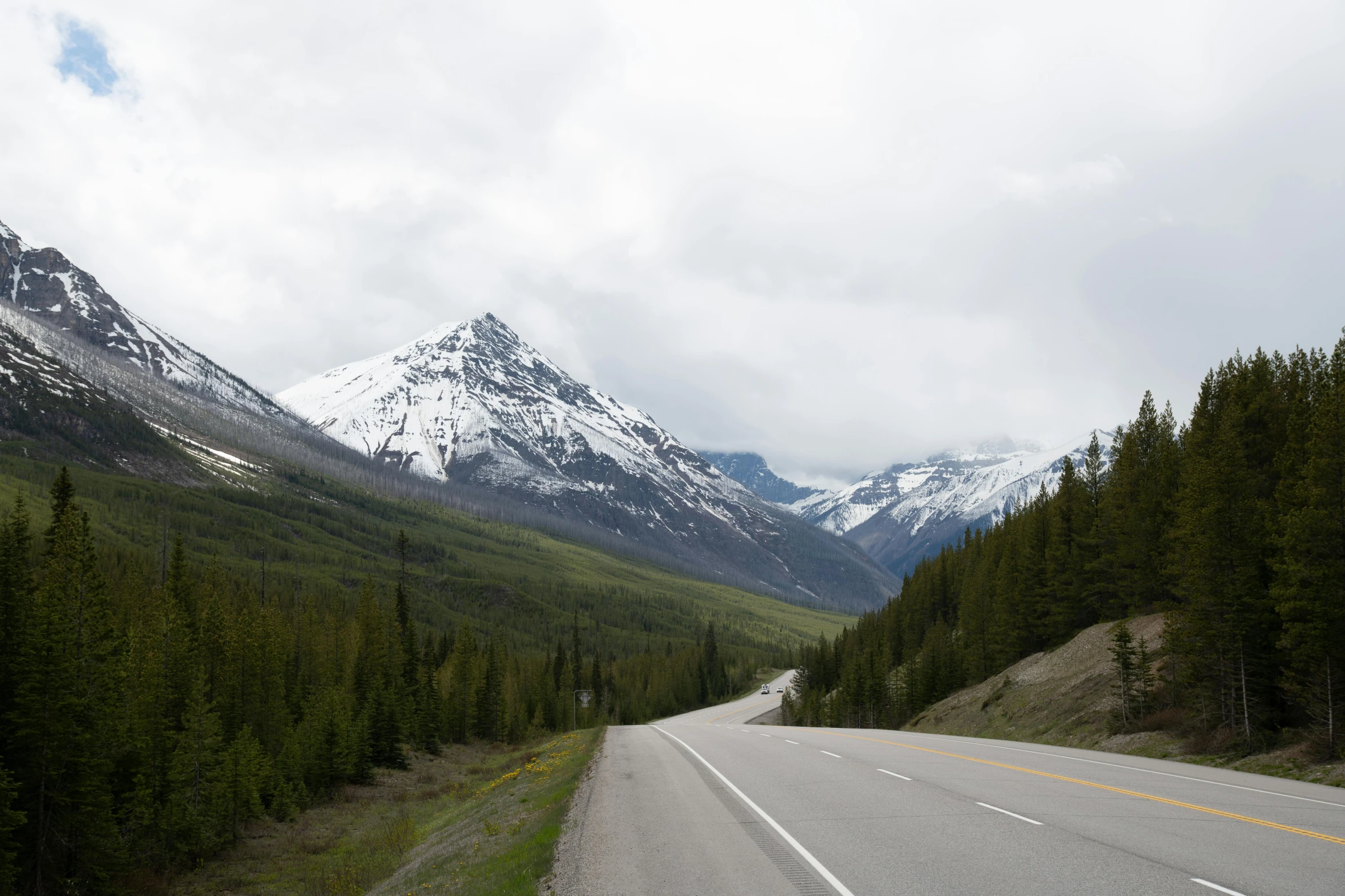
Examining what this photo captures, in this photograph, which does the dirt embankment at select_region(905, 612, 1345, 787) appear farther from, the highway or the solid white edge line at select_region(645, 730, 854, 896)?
the solid white edge line at select_region(645, 730, 854, 896)

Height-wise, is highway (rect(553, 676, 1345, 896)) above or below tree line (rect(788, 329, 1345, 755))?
below

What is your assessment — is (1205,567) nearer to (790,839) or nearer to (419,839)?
(790,839)

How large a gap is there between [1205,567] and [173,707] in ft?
168

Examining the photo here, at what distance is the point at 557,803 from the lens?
21.5 m

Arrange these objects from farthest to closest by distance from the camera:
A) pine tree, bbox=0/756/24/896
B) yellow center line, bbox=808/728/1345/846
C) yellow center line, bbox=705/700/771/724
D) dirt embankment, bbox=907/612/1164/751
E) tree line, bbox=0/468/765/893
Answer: yellow center line, bbox=705/700/771/724 < dirt embankment, bbox=907/612/1164/751 < tree line, bbox=0/468/765/893 < pine tree, bbox=0/756/24/896 < yellow center line, bbox=808/728/1345/846

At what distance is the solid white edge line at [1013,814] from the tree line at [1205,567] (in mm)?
16353

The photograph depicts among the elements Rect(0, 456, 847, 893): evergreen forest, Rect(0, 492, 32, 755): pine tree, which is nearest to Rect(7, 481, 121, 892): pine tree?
Rect(0, 456, 847, 893): evergreen forest

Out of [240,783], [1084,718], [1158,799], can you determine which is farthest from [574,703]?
[1158,799]

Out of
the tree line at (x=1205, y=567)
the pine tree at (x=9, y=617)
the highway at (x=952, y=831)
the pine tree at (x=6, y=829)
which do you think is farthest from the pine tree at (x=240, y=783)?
the tree line at (x=1205, y=567)

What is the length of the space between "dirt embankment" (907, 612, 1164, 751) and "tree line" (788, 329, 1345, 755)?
10.4ft

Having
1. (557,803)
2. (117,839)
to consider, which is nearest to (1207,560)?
(557,803)

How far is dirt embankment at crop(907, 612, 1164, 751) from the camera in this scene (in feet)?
127

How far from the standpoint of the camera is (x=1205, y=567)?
1245 inches

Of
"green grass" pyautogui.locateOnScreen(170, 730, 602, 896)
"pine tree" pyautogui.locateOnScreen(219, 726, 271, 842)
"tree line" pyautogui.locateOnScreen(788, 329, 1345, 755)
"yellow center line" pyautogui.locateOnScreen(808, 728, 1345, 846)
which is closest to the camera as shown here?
"yellow center line" pyautogui.locateOnScreen(808, 728, 1345, 846)
